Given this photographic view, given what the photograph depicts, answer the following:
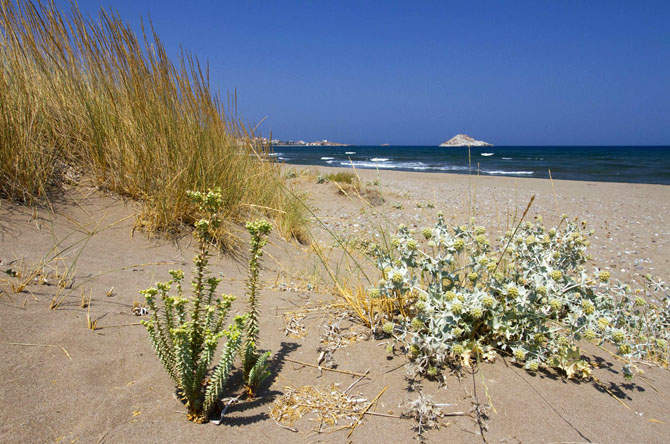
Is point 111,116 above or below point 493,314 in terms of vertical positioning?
above

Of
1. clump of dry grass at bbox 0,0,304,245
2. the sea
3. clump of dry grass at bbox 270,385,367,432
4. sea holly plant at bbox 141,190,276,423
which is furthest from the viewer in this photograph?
the sea

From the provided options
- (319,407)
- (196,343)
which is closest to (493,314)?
(319,407)

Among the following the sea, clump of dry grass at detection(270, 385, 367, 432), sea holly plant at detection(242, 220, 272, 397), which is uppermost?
the sea

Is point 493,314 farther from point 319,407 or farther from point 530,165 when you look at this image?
point 530,165

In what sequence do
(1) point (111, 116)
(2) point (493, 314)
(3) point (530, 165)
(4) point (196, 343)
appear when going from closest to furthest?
(4) point (196, 343), (2) point (493, 314), (1) point (111, 116), (3) point (530, 165)

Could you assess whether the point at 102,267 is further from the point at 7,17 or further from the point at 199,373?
the point at 7,17

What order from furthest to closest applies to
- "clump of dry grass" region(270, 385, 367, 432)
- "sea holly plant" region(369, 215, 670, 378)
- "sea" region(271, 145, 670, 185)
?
"sea" region(271, 145, 670, 185) → "sea holly plant" region(369, 215, 670, 378) → "clump of dry grass" region(270, 385, 367, 432)

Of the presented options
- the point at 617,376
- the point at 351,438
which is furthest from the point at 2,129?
the point at 617,376

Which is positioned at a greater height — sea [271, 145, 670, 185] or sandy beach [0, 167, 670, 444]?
sea [271, 145, 670, 185]

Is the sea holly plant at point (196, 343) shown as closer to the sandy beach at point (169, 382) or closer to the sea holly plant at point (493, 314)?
the sandy beach at point (169, 382)

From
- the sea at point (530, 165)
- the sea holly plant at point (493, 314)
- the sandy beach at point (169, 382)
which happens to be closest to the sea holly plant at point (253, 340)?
the sandy beach at point (169, 382)

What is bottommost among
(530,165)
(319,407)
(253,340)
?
(319,407)

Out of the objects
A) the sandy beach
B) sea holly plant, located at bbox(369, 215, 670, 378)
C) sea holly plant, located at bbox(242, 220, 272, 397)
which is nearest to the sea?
sea holly plant, located at bbox(369, 215, 670, 378)

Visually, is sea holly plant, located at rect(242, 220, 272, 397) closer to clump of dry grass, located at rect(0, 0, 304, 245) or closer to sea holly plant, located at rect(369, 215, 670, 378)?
sea holly plant, located at rect(369, 215, 670, 378)
